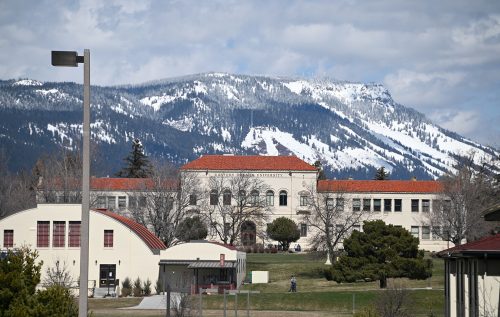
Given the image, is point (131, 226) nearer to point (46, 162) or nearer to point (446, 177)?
point (446, 177)

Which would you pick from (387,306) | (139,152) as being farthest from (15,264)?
(139,152)

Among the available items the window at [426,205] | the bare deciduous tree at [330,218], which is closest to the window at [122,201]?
the bare deciduous tree at [330,218]

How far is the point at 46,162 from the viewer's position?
395ft

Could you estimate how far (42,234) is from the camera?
73.3 meters

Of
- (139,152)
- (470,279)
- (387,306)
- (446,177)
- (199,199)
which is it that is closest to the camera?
(470,279)

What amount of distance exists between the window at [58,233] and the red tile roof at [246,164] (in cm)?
4410

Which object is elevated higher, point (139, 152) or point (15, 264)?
point (139, 152)

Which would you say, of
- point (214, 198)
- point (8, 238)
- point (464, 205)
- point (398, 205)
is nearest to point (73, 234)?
point (8, 238)

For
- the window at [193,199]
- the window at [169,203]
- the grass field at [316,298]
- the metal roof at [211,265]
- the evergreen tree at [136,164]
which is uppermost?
the evergreen tree at [136,164]

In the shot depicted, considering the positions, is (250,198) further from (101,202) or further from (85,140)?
(85,140)

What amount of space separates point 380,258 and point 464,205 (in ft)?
79.9

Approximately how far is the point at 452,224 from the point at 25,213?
35337 millimetres

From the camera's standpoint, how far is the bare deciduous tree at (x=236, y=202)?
362ft

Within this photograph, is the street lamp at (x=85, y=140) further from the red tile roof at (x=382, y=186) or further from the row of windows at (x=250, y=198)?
the red tile roof at (x=382, y=186)
